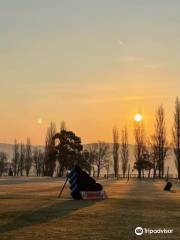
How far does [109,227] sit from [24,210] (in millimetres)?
4580

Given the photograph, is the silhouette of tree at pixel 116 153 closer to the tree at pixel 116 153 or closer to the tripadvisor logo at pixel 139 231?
the tree at pixel 116 153

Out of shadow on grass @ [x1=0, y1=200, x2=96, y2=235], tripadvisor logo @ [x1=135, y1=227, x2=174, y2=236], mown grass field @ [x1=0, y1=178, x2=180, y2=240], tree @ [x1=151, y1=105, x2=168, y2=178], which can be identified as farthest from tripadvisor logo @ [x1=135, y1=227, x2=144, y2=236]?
tree @ [x1=151, y1=105, x2=168, y2=178]

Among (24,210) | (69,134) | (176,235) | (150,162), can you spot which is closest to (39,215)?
(24,210)

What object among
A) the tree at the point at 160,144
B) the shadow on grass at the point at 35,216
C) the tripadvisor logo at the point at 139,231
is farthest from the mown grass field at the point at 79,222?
the tree at the point at 160,144

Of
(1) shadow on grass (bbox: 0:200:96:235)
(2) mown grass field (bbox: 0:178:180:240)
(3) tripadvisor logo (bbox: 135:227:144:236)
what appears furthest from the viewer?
(1) shadow on grass (bbox: 0:200:96:235)

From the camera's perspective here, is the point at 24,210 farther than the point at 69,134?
No

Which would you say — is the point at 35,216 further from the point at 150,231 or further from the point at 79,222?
the point at 150,231

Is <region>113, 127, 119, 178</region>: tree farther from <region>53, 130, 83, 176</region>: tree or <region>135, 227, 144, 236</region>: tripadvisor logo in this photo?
<region>135, 227, 144, 236</region>: tripadvisor logo

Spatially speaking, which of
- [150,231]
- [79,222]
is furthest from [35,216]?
[150,231]

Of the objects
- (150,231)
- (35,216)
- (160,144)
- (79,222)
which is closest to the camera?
(150,231)

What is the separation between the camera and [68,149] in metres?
90.0

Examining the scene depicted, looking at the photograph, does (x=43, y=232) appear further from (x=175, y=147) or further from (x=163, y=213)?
(x=175, y=147)

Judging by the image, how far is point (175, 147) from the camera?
8219 centimetres

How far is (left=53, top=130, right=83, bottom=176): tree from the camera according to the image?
290 feet
